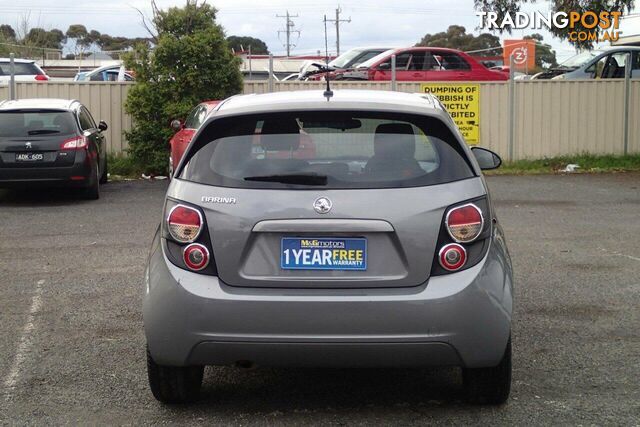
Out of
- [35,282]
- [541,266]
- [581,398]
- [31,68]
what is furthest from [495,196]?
[31,68]

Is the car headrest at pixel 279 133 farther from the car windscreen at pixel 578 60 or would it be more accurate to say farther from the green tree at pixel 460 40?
the green tree at pixel 460 40

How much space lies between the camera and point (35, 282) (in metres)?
8.45

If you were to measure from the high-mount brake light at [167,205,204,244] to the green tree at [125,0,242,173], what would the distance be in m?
13.4

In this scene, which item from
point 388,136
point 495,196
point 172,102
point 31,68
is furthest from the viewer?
point 31,68

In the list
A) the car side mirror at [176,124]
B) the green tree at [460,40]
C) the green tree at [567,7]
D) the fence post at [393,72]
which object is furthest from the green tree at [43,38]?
the car side mirror at [176,124]

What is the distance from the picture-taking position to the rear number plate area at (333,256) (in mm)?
4449

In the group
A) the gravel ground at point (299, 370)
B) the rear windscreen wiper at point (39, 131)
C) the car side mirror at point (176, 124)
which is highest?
the car side mirror at point (176, 124)

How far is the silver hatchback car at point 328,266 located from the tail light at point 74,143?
392 inches

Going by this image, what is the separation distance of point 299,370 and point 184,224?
1.56m

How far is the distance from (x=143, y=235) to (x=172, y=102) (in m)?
7.28

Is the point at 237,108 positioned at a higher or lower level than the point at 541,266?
higher

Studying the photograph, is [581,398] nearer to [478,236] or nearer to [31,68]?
[478,236]

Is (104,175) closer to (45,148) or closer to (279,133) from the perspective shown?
(45,148)

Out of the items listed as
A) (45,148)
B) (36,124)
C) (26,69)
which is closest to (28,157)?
(45,148)
